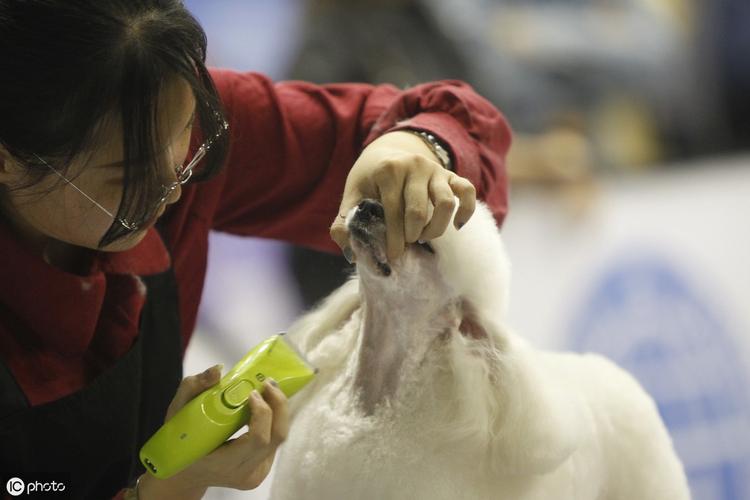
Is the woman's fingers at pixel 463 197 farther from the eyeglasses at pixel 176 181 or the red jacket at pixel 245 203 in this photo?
the eyeglasses at pixel 176 181

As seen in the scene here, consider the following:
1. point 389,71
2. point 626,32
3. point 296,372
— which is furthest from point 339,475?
point 626,32

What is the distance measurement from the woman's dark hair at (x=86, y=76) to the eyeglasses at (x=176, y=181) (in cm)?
1

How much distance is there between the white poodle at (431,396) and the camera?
28.6 inches

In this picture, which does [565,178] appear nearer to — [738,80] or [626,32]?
[626,32]

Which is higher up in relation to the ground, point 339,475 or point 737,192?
point 339,475

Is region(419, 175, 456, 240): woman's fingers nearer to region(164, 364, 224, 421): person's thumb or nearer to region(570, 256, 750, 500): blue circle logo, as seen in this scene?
region(164, 364, 224, 421): person's thumb

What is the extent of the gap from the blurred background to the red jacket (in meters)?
0.25

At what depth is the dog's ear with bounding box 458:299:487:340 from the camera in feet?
2.51

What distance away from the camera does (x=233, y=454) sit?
651mm

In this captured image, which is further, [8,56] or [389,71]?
[389,71]

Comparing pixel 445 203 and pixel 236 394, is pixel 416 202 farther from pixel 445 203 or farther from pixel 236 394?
pixel 236 394

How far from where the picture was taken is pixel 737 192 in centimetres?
210

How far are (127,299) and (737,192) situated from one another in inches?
64.5

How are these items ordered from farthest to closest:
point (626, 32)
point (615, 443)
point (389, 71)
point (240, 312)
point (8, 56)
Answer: point (626, 32) < point (389, 71) < point (240, 312) < point (615, 443) < point (8, 56)
